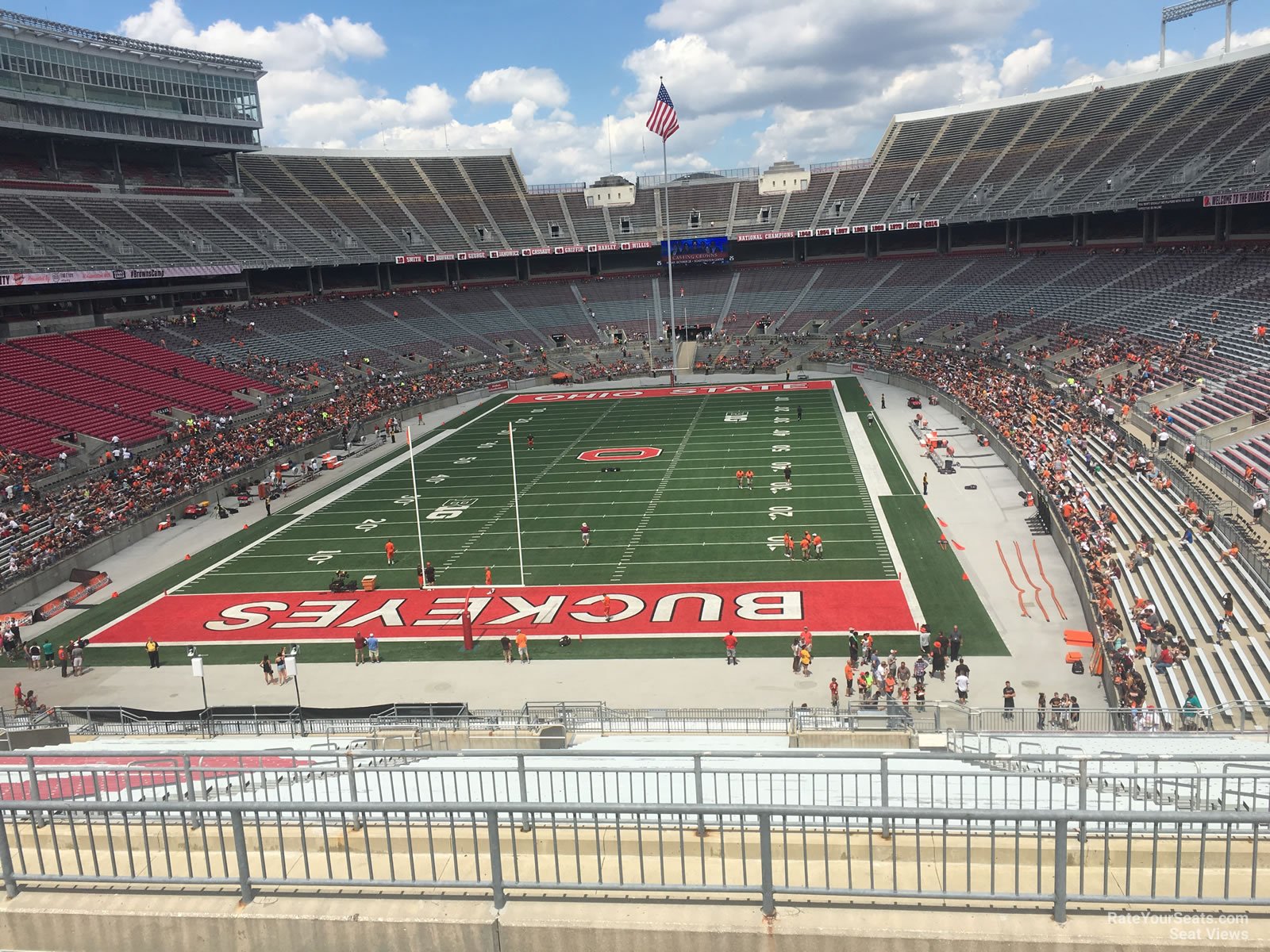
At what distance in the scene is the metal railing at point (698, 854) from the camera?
→ 15.8 feet

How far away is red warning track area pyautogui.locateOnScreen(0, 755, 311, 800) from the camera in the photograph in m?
7.34

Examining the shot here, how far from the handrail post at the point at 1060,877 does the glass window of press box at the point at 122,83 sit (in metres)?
63.7

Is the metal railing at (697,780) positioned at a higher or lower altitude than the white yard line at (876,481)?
higher

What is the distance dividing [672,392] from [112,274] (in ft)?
103

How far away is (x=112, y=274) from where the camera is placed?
4962 centimetres

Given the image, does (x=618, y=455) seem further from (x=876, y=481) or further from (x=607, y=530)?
(x=876, y=481)

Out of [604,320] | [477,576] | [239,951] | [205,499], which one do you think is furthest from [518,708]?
[604,320]

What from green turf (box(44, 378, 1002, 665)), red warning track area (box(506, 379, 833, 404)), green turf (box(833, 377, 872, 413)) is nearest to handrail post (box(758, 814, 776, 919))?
green turf (box(44, 378, 1002, 665))

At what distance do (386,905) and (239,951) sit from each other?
851 millimetres

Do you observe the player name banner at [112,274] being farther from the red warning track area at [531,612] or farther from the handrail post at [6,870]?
the handrail post at [6,870]

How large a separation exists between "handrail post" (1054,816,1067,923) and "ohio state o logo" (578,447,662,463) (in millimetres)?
34473

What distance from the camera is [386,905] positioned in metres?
5.15

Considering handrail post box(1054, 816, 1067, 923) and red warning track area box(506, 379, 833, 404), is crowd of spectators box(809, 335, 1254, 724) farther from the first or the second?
handrail post box(1054, 816, 1067, 923)

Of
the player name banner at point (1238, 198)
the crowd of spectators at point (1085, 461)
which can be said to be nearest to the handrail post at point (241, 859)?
the crowd of spectators at point (1085, 461)
